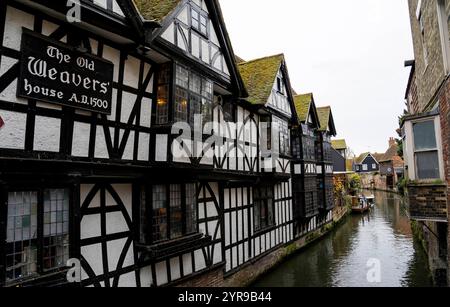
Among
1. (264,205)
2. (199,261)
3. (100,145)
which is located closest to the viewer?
(100,145)

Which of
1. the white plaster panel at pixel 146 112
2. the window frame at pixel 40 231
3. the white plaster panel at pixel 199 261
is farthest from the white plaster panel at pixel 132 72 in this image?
the white plaster panel at pixel 199 261

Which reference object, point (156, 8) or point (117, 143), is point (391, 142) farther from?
point (117, 143)

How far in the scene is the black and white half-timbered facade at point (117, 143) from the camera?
5.00m

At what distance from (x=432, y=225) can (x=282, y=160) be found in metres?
7.01

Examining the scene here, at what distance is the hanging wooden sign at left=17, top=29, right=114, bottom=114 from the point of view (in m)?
5.07

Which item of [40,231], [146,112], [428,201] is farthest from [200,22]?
[428,201]

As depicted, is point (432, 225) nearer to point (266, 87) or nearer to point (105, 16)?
point (266, 87)

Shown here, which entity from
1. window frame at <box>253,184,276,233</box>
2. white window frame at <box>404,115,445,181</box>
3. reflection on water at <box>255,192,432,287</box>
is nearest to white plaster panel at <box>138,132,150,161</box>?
window frame at <box>253,184,276,233</box>

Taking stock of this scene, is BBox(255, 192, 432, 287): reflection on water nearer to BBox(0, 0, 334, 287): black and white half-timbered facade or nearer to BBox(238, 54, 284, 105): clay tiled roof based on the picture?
BBox(0, 0, 334, 287): black and white half-timbered facade

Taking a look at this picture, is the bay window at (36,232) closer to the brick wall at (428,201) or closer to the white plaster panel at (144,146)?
the white plaster panel at (144,146)

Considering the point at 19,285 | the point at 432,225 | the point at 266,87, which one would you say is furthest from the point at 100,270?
the point at 432,225

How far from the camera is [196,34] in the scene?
8.92 metres

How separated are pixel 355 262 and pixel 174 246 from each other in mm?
11621

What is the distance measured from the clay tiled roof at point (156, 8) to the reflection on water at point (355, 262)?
10782mm
